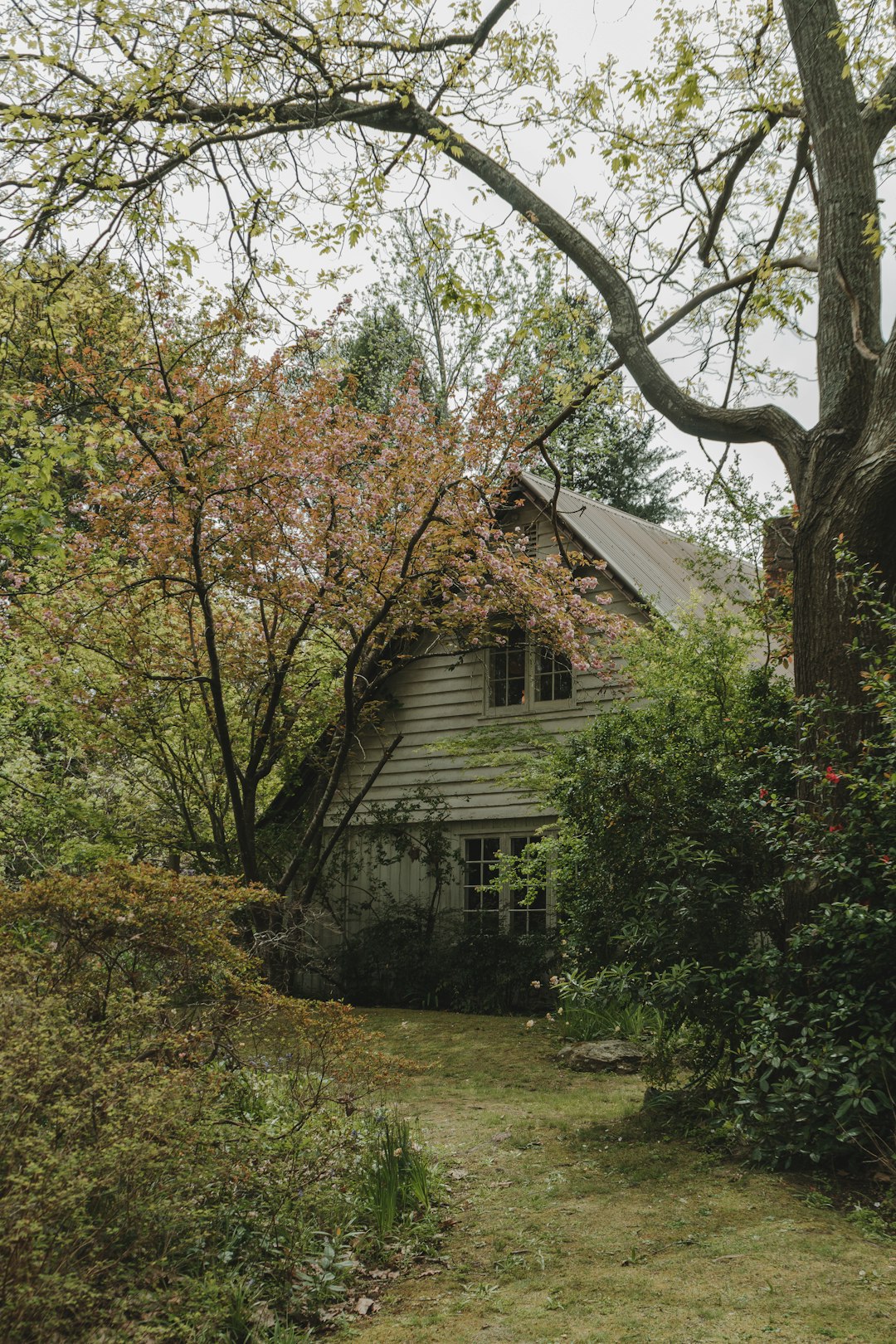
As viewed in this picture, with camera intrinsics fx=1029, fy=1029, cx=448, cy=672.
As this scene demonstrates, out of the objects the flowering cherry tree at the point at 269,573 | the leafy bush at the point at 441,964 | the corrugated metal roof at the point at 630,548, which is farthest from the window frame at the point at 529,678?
the leafy bush at the point at 441,964

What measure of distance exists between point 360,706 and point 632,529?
20.2ft

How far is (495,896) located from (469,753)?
6.11ft

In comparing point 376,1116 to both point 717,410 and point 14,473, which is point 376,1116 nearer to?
point 14,473

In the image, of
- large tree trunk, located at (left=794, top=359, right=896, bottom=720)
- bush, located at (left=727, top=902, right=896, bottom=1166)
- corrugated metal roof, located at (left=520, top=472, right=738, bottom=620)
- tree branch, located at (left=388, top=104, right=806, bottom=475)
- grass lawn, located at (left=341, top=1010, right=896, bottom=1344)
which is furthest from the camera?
corrugated metal roof, located at (left=520, top=472, right=738, bottom=620)

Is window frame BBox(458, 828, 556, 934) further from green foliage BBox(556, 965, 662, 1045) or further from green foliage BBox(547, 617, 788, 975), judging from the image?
green foliage BBox(547, 617, 788, 975)

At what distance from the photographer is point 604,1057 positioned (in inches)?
347

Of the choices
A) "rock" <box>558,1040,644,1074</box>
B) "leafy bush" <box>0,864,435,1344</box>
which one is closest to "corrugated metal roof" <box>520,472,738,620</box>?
"rock" <box>558,1040,644,1074</box>

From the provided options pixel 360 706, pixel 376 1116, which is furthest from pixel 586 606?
pixel 376 1116

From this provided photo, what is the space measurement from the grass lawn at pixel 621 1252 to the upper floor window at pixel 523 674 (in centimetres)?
692

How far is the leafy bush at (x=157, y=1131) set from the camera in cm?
339

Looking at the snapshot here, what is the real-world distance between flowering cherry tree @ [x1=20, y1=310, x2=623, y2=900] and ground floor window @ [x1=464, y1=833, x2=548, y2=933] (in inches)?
88.8

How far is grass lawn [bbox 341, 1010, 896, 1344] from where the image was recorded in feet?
12.4

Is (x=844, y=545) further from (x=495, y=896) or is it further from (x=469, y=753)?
(x=495, y=896)

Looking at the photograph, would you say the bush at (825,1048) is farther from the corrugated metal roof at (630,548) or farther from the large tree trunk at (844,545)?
the corrugated metal roof at (630,548)
